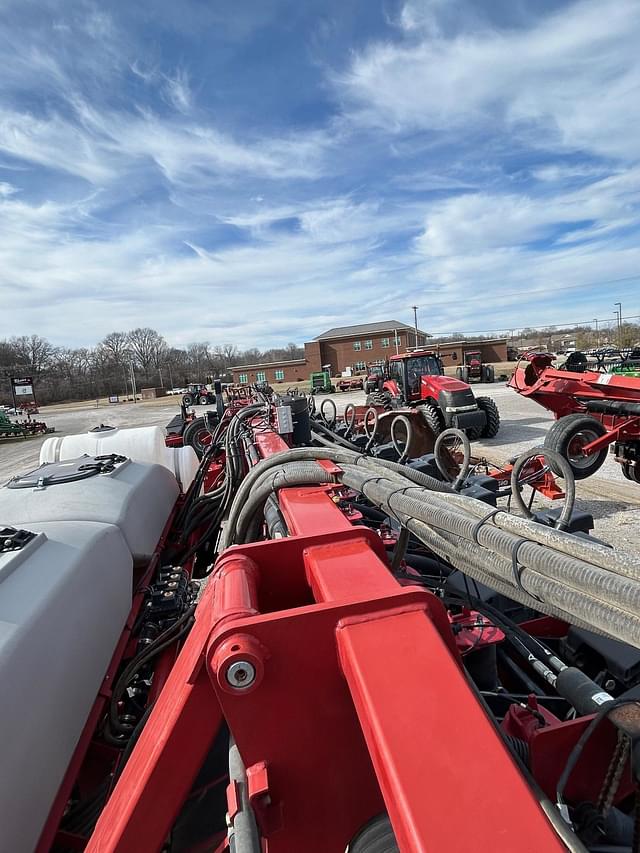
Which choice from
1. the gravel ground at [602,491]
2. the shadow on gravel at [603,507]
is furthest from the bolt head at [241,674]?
the shadow on gravel at [603,507]

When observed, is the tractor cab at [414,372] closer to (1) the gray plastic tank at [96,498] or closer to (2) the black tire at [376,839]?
(1) the gray plastic tank at [96,498]

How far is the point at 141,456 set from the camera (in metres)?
4.16

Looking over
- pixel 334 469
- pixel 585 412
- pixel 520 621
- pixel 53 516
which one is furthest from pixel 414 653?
pixel 585 412

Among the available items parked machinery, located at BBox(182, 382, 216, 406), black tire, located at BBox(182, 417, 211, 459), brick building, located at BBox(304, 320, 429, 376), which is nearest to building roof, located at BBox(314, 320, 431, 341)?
brick building, located at BBox(304, 320, 429, 376)

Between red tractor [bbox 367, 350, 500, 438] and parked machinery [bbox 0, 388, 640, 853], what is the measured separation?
25.6ft

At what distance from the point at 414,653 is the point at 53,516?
6.41 ft

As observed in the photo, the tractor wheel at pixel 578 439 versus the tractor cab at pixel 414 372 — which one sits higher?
the tractor cab at pixel 414 372

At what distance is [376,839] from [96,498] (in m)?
2.04

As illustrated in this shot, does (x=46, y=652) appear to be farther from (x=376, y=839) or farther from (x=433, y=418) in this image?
(x=433, y=418)

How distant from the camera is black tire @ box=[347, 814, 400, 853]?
2.94 feet

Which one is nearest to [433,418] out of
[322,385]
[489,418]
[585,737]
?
[489,418]

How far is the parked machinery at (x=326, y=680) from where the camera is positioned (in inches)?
28.5

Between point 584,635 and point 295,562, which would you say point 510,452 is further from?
point 295,562

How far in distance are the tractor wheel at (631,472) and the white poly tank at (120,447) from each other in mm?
5756
